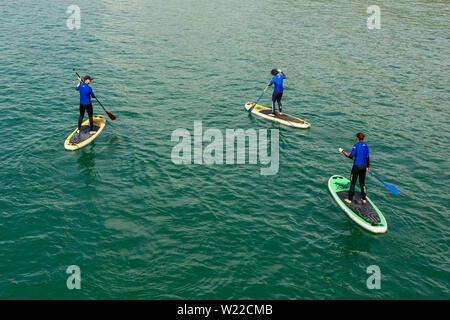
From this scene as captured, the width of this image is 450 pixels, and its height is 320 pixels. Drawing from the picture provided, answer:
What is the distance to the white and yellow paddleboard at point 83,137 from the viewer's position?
827 inches

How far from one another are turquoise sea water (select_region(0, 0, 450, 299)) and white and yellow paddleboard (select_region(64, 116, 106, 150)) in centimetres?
47

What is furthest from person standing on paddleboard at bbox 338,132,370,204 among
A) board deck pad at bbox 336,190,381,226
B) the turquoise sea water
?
the turquoise sea water

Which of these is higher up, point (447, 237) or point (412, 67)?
point (412, 67)

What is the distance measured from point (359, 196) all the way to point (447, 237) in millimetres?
4021

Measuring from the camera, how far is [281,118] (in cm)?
2602

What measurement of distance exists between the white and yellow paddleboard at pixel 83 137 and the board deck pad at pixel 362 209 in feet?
47.0

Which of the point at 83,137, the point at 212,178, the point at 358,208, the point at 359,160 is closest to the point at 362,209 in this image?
the point at 358,208

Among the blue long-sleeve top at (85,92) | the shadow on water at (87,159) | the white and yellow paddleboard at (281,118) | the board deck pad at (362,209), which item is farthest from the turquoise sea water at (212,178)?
the blue long-sleeve top at (85,92)

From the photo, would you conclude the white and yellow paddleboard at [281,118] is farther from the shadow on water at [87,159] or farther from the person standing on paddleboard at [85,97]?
the shadow on water at [87,159]

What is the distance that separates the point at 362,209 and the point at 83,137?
15.9 m

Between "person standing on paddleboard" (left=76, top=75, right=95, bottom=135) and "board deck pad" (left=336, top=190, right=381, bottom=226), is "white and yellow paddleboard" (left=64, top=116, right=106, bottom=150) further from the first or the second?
"board deck pad" (left=336, top=190, right=381, bottom=226)
